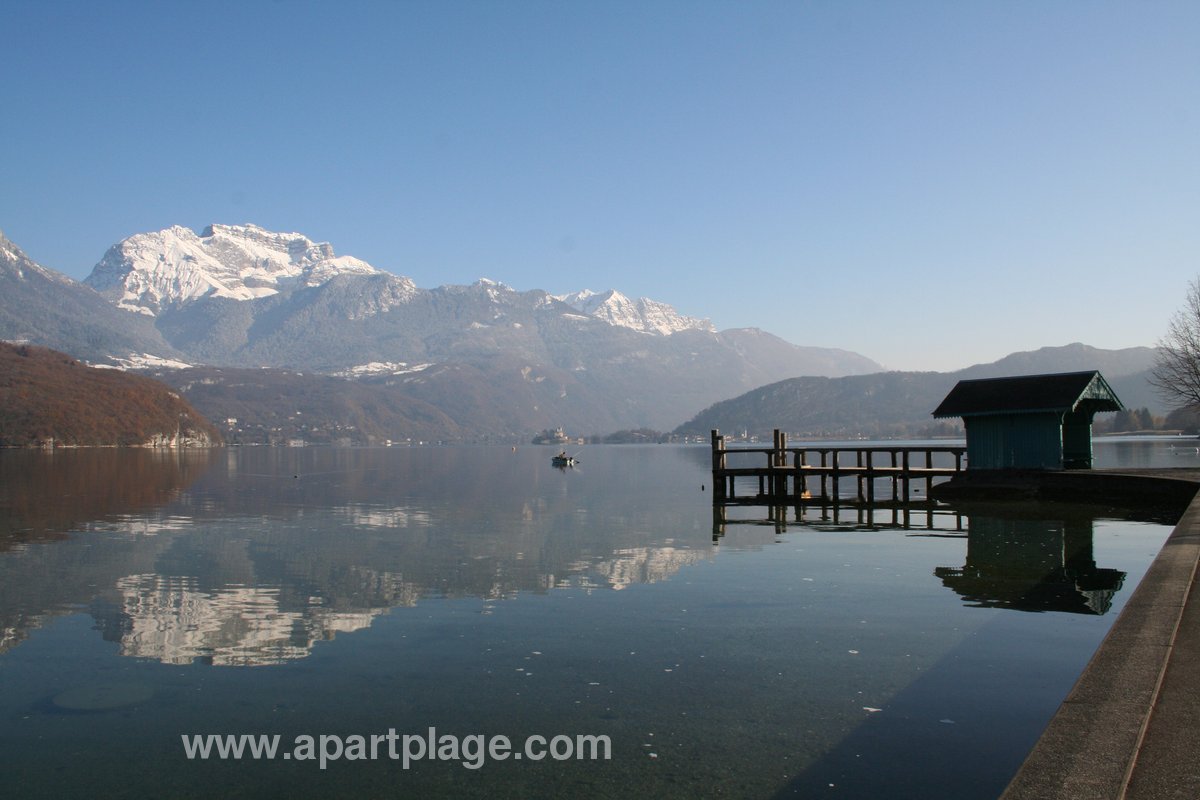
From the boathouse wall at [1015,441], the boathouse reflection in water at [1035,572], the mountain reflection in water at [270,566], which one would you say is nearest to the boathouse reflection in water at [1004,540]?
the boathouse reflection in water at [1035,572]

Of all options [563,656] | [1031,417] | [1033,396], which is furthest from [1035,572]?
[1033,396]

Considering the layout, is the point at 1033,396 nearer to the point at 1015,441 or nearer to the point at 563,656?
the point at 1015,441

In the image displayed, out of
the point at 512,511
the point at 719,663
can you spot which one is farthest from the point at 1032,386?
the point at 719,663

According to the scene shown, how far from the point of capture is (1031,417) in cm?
4509

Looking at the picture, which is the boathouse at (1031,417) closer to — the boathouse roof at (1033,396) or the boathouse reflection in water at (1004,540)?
the boathouse roof at (1033,396)

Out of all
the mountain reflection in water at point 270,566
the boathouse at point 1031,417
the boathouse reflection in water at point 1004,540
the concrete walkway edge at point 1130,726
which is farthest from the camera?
the boathouse at point 1031,417

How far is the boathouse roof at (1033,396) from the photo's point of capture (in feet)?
145

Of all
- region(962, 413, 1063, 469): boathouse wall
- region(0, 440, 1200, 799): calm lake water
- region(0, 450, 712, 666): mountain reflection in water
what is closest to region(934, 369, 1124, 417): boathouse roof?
region(962, 413, 1063, 469): boathouse wall

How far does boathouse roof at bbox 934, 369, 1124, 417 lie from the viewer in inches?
1737

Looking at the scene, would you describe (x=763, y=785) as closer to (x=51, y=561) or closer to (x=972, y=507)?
(x=51, y=561)

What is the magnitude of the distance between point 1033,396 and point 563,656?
38303 mm

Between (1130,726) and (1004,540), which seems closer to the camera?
(1130,726)

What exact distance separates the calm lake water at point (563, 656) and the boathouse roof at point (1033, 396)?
477 inches

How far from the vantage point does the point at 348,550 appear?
30.9m
